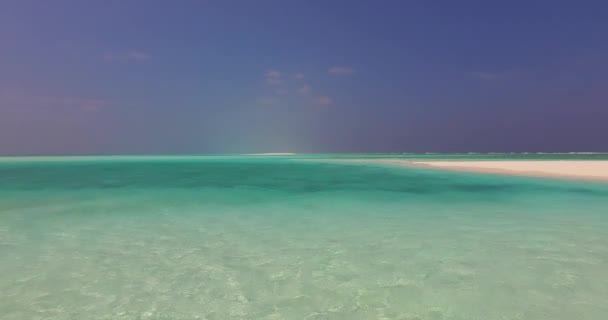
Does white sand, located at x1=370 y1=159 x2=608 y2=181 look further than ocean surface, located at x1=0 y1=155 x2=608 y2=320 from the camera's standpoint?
Yes

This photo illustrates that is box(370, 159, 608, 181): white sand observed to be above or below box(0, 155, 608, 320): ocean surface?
below

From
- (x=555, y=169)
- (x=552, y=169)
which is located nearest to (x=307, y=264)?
(x=555, y=169)

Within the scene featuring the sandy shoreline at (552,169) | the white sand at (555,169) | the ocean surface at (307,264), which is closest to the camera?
the ocean surface at (307,264)

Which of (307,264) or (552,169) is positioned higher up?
(307,264)

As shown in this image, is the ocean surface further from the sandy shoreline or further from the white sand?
the white sand

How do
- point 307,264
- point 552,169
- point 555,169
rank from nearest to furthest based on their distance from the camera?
1. point 307,264
2. point 555,169
3. point 552,169

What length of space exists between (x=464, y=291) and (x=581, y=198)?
15.9 metres

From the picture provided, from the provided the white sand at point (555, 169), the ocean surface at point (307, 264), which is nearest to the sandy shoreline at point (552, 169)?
the white sand at point (555, 169)

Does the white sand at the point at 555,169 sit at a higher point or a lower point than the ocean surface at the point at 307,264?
lower

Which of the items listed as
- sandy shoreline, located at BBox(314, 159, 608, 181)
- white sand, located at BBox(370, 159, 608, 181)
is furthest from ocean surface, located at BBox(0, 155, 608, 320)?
white sand, located at BBox(370, 159, 608, 181)

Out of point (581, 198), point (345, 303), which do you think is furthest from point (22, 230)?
point (581, 198)

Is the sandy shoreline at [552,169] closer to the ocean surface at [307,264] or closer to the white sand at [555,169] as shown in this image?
the white sand at [555,169]

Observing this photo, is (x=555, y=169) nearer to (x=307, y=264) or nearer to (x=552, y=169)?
(x=552, y=169)

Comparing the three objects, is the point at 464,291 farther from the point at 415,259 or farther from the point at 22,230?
the point at 22,230
